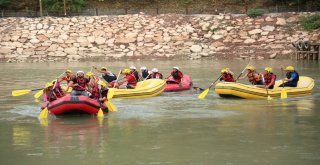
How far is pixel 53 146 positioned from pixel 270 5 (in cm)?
3375

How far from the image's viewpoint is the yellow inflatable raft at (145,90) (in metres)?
18.0

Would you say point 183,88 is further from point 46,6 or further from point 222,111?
point 46,6

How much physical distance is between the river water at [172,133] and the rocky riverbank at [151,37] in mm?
16643

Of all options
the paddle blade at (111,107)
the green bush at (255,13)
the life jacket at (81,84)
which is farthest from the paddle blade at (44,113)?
the green bush at (255,13)

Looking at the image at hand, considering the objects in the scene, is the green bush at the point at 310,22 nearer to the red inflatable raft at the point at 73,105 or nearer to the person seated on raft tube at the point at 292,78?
the person seated on raft tube at the point at 292,78

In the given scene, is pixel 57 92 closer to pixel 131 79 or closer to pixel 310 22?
pixel 131 79

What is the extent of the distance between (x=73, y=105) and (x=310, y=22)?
2561cm

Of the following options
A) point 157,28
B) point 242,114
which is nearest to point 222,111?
point 242,114

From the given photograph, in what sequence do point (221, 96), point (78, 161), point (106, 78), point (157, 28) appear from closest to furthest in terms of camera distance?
point (78, 161), point (221, 96), point (106, 78), point (157, 28)

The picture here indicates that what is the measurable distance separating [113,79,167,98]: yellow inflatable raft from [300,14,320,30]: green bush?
19273 millimetres

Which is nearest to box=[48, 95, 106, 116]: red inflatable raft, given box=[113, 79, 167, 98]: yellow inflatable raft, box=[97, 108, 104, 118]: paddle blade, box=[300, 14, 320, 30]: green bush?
box=[97, 108, 104, 118]: paddle blade

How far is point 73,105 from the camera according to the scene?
14.2m

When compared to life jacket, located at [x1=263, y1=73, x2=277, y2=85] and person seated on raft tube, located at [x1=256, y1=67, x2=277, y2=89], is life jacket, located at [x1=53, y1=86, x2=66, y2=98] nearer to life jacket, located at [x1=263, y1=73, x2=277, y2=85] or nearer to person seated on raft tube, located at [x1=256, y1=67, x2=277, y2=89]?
person seated on raft tube, located at [x1=256, y1=67, x2=277, y2=89]

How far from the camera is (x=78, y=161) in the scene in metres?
10.4
